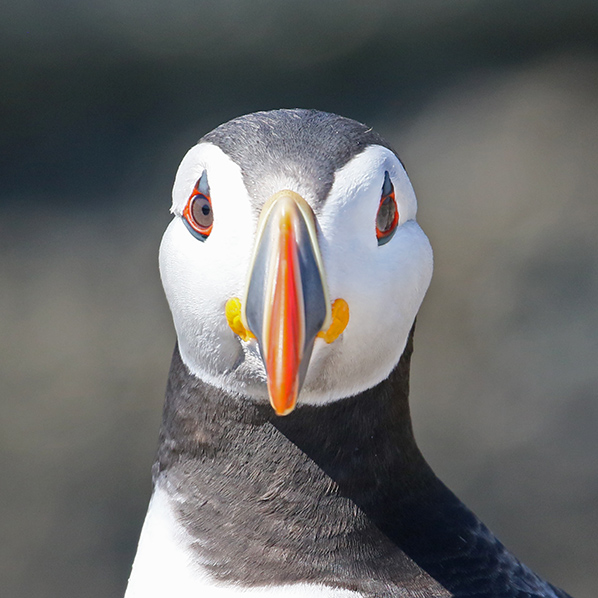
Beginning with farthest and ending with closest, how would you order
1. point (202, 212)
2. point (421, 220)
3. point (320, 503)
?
point (421, 220) → point (320, 503) → point (202, 212)

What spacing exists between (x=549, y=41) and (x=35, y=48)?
2908 millimetres

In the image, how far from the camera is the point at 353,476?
191 cm

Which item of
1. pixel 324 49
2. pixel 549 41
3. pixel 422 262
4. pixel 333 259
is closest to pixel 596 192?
pixel 549 41

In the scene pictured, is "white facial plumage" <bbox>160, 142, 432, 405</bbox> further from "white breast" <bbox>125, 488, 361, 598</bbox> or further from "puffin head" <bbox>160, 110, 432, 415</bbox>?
"white breast" <bbox>125, 488, 361, 598</bbox>

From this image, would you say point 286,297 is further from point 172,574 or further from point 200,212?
point 172,574

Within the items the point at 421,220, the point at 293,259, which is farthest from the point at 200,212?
the point at 421,220

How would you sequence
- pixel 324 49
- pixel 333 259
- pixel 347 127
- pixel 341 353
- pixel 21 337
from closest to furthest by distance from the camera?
1. pixel 333 259
2. pixel 341 353
3. pixel 347 127
4. pixel 21 337
5. pixel 324 49

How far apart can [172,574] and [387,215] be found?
2.88 feet

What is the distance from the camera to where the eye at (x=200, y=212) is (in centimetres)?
176

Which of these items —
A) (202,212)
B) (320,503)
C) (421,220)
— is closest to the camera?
(202,212)

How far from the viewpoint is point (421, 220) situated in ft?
16.1

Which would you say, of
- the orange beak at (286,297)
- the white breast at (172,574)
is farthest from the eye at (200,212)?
the white breast at (172,574)

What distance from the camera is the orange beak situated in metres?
1.52

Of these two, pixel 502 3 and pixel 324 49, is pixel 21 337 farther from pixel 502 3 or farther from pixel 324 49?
pixel 502 3
